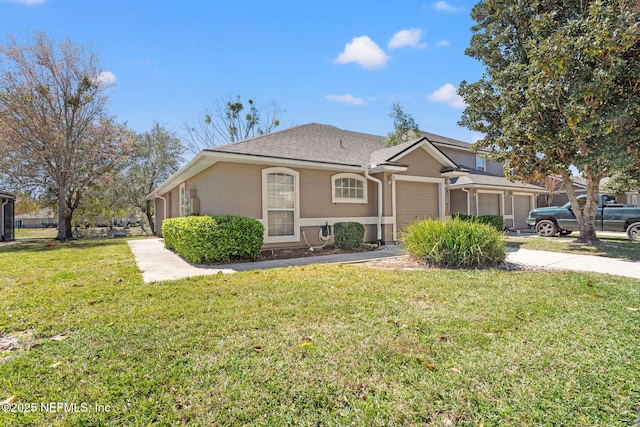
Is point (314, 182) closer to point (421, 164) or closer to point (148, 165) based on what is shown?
point (421, 164)

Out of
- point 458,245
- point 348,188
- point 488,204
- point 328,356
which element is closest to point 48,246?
point 348,188

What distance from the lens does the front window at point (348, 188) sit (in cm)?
1126

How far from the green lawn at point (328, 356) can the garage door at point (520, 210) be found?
17098 mm

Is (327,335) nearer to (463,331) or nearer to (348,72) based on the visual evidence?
(463,331)

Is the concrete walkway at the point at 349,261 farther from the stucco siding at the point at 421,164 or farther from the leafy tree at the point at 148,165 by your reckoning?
the leafy tree at the point at 148,165

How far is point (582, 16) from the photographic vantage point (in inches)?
348

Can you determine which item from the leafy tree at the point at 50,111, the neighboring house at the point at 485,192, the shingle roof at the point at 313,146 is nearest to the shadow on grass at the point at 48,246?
the leafy tree at the point at 50,111

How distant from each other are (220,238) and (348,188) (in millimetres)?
5450

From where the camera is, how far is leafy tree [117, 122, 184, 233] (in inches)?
989

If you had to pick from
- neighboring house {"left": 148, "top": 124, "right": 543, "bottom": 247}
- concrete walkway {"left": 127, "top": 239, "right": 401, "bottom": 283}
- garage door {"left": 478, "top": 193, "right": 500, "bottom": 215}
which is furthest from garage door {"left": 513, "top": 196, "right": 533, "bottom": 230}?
concrete walkway {"left": 127, "top": 239, "right": 401, "bottom": 283}

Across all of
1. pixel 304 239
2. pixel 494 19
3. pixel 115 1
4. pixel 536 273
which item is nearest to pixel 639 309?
pixel 536 273

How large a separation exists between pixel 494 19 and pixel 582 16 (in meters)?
2.78

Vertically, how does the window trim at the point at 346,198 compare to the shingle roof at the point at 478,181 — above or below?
below

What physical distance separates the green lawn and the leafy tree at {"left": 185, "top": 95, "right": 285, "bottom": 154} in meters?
25.6
